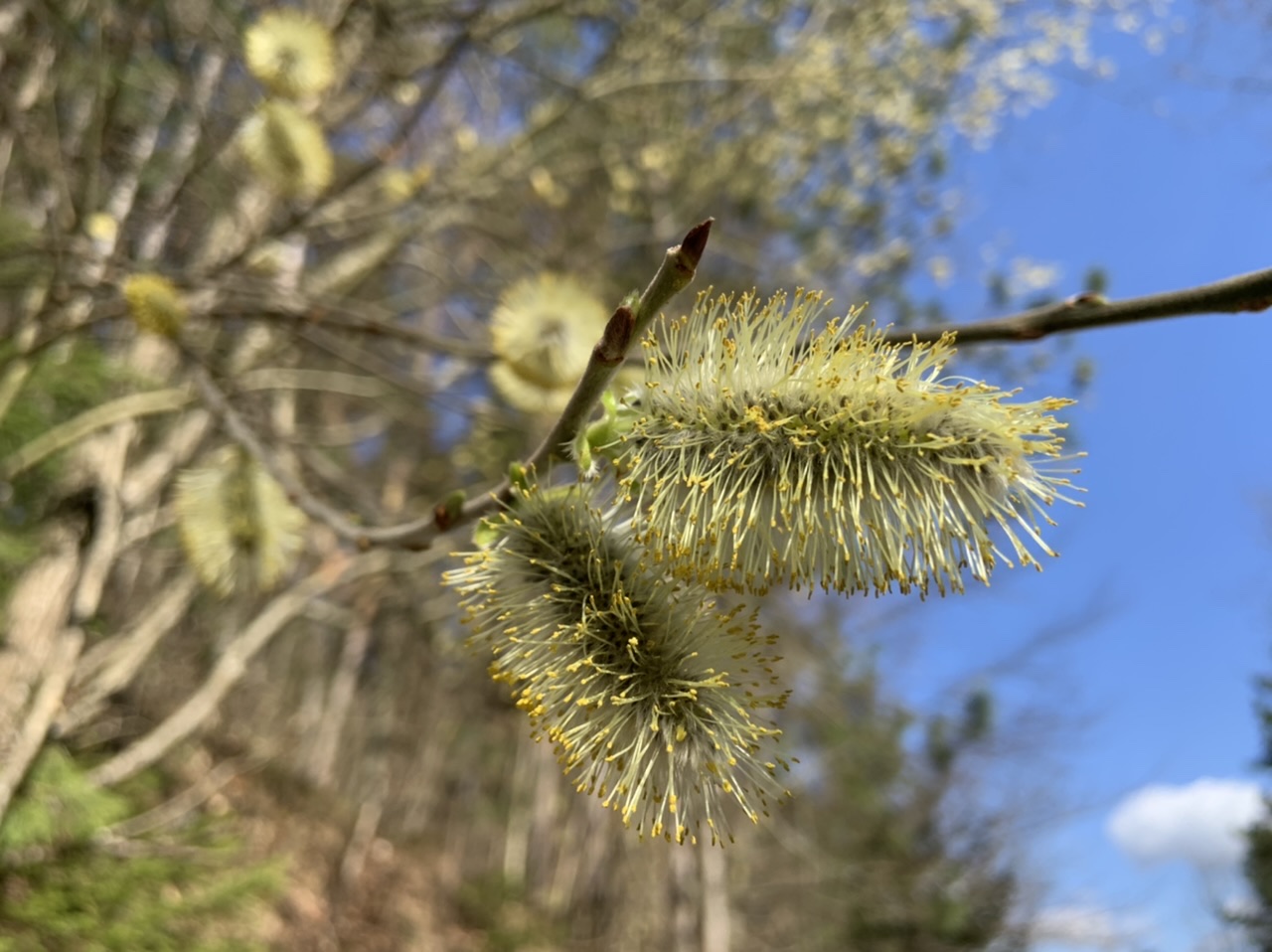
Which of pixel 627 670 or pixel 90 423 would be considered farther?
pixel 90 423

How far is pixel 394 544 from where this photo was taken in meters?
1.15

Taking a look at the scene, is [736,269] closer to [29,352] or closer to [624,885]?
[29,352]

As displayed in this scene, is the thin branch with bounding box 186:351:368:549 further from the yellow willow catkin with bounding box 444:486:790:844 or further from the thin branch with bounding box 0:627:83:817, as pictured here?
the thin branch with bounding box 0:627:83:817

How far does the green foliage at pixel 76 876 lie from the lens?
2273mm

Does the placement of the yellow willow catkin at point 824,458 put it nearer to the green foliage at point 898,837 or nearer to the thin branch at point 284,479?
the thin branch at point 284,479

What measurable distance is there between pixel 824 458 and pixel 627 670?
0.99 ft

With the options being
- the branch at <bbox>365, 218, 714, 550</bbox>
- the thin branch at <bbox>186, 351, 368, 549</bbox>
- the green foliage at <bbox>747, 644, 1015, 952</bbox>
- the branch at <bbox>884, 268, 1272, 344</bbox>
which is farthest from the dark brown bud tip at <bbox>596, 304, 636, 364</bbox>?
the green foliage at <bbox>747, 644, 1015, 952</bbox>

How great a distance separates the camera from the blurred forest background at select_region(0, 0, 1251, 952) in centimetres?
209

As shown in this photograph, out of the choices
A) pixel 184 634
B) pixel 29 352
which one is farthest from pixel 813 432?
pixel 184 634

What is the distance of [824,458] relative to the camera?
883 millimetres

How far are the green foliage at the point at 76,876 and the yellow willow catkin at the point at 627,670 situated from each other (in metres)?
1.91

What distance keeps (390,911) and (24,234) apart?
19.3 ft

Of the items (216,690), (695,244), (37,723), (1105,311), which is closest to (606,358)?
(695,244)

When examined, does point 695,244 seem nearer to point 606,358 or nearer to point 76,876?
point 606,358
